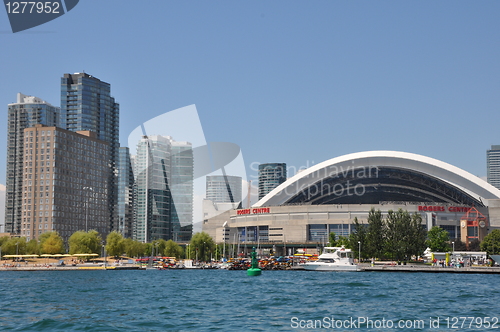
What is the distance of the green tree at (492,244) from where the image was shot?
132 metres

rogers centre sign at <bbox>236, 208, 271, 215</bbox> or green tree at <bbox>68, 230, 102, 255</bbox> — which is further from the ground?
rogers centre sign at <bbox>236, 208, 271, 215</bbox>

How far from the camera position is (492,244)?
133625mm

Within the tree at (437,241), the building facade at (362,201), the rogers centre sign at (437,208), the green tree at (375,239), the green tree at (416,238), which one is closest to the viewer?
the green tree at (416,238)

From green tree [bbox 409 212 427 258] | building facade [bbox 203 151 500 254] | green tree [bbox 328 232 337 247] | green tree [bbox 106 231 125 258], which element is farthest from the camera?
building facade [bbox 203 151 500 254]

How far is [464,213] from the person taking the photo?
16038 centimetres

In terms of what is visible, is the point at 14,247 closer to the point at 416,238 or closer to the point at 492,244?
the point at 416,238

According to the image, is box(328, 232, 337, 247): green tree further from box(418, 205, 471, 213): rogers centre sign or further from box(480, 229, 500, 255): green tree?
box(480, 229, 500, 255): green tree

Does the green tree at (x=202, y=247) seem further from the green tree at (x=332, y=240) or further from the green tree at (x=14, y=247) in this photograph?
the green tree at (x=14, y=247)

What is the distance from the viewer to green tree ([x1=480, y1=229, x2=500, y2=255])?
132375 mm

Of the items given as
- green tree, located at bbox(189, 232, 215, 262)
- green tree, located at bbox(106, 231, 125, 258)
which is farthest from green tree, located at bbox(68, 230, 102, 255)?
green tree, located at bbox(189, 232, 215, 262)

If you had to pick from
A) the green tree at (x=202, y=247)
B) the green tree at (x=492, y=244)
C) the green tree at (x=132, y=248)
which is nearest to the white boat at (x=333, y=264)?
the green tree at (x=492, y=244)

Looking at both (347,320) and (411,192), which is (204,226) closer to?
(411,192)

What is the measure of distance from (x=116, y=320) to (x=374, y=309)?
1801 centimetres

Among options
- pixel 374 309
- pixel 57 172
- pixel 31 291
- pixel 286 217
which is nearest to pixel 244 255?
pixel 286 217
